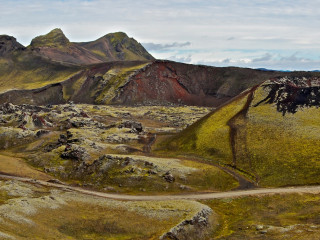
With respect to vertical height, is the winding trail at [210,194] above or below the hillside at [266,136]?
below

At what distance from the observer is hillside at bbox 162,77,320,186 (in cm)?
10462

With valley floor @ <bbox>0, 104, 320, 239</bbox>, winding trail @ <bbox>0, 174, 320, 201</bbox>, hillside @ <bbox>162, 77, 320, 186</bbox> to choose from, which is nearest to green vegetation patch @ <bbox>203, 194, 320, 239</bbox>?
valley floor @ <bbox>0, 104, 320, 239</bbox>

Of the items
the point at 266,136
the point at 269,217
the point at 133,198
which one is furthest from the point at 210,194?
the point at 266,136

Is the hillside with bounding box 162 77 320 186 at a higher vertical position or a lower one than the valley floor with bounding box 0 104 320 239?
higher

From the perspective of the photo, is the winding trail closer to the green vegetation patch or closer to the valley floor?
the valley floor

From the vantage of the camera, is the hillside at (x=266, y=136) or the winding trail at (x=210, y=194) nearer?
the winding trail at (x=210, y=194)

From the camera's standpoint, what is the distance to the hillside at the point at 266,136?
105 metres

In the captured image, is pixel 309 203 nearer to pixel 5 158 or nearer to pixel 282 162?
pixel 282 162

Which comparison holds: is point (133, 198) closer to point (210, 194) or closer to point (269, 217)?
point (210, 194)

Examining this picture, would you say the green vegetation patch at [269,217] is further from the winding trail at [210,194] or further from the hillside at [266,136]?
the hillside at [266,136]

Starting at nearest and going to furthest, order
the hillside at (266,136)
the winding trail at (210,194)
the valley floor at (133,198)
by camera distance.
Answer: the valley floor at (133,198) → the winding trail at (210,194) → the hillside at (266,136)

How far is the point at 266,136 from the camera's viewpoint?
121 meters

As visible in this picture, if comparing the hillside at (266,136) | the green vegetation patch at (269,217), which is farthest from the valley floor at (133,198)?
the hillside at (266,136)

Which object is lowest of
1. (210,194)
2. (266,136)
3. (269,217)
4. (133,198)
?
(133,198)
